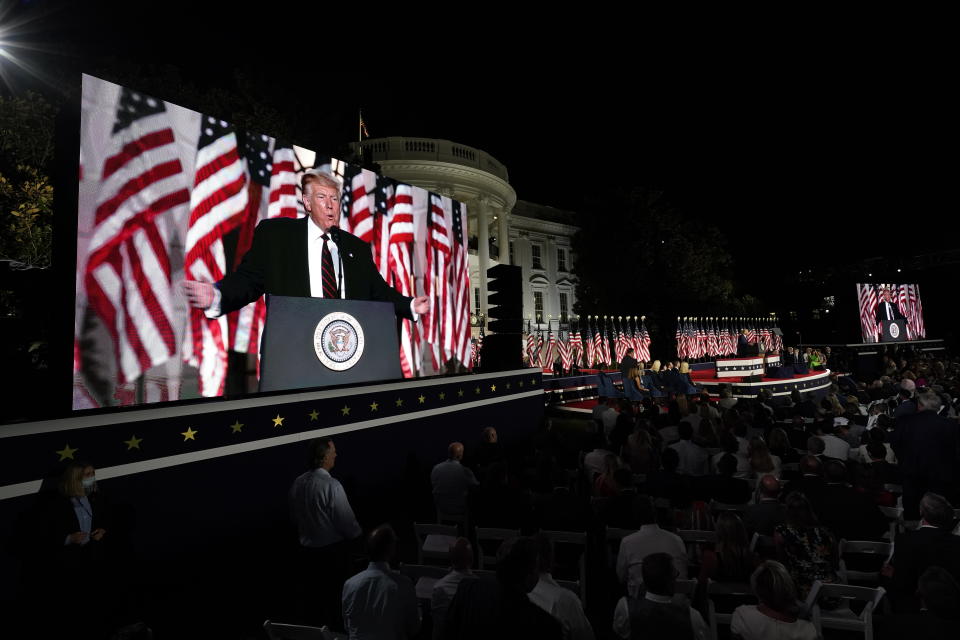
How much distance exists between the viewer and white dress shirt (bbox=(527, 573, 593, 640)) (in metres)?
2.92

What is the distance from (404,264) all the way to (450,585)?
703cm

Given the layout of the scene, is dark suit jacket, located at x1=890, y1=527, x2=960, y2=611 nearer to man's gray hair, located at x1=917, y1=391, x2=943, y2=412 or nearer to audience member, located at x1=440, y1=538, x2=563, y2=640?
audience member, located at x1=440, y1=538, x2=563, y2=640

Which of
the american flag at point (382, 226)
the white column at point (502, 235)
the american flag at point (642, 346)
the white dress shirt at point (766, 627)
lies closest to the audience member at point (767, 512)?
the white dress shirt at point (766, 627)

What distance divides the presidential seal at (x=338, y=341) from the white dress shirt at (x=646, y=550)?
5312 mm

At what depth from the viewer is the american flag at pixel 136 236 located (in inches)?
202

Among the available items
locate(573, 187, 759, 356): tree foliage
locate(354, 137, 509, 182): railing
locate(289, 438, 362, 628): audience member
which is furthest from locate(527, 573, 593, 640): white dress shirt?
locate(573, 187, 759, 356): tree foliage

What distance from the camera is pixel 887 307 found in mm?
31766

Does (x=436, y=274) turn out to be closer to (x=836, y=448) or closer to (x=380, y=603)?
(x=380, y=603)

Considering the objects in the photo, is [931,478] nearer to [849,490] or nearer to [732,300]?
[849,490]

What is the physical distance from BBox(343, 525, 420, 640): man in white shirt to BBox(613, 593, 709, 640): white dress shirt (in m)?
1.37

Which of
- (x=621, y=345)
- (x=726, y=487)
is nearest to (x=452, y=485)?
(x=726, y=487)

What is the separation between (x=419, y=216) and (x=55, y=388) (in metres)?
6.78

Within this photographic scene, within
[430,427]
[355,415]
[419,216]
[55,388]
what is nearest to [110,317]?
[55,388]

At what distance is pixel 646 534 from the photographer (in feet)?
13.1
